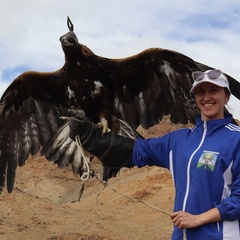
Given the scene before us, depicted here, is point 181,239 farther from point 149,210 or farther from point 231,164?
point 149,210

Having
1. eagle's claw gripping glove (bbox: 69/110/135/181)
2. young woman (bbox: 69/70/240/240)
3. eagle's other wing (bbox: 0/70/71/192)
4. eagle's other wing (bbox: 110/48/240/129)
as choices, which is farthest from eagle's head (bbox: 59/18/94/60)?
young woman (bbox: 69/70/240/240)

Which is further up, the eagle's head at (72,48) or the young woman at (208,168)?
the eagle's head at (72,48)

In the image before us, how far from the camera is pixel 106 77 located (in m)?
5.79

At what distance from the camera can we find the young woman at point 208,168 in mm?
2705

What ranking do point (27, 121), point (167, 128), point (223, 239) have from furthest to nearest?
1. point (167, 128)
2. point (27, 121)
3. point (223, 239)

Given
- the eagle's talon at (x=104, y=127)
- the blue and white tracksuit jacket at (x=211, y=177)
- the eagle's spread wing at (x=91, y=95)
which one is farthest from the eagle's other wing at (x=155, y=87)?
the blue and white tracksuit jacket at (x=211, y=177)

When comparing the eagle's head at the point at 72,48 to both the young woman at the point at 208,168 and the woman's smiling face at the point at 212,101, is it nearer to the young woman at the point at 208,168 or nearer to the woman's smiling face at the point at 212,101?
the young woman at the point at 208,168

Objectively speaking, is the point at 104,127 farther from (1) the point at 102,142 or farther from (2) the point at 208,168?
(2) the point at 208,168

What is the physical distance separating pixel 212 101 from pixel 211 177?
44 centimetres

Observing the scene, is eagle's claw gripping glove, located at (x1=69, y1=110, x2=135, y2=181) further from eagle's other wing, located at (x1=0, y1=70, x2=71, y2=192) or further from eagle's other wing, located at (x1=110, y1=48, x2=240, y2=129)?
eagle's other wing, located at (x1=0, y1=70, x2=71, y2=192)

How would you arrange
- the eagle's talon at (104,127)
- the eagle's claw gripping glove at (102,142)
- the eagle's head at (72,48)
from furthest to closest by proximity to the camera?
1. the eagle's head at (72,48)
2. the eagle's talon at (104,127)
3. the eagle's claw gripping glove at (102,142)

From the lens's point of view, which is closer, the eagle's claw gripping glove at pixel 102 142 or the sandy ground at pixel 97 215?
the eagle's claw gripping glove at pixel 102 142

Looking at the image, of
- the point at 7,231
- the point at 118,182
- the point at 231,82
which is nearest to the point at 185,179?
the point at 231,82

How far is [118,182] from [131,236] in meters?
12.7
